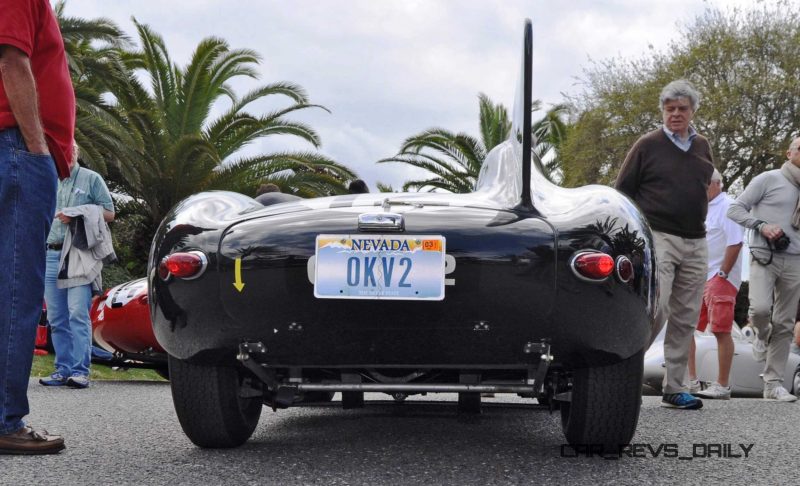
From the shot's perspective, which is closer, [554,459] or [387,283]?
[387,283]

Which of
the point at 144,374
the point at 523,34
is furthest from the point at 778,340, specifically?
the point at 144,374

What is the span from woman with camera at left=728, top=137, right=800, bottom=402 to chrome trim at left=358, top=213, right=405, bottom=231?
420 centimetres

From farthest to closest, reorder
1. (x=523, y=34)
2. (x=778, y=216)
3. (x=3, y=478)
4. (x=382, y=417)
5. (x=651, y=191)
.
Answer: (x=778, y=216)
(x=651, y=191)
(x=382, y=417)
(x=523, y=34)
(x=3, y=478)

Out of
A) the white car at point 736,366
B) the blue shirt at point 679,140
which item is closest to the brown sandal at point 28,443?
the blue shirt at point 679,140

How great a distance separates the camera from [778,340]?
6.63 meters

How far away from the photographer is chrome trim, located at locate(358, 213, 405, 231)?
3021 millimetres

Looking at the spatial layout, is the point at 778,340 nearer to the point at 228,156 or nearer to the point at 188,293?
the point at 188,293

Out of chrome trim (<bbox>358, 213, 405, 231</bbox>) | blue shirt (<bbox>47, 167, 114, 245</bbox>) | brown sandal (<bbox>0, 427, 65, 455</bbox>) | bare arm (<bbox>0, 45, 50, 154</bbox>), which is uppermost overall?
bare arm (<bbox>0, 45, 50, 154</bbox>)

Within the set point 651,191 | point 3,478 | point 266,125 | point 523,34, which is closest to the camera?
point 3,478

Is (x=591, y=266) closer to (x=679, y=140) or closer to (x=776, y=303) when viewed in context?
(x=679, y=140)

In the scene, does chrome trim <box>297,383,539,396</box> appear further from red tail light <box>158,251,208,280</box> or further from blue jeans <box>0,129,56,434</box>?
blue jeans <box>0,129,56,434</box>

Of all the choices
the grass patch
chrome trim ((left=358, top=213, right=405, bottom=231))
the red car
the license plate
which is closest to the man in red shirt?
the license plate

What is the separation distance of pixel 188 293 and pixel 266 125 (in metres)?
15.6

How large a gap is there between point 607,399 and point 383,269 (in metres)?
0.92
